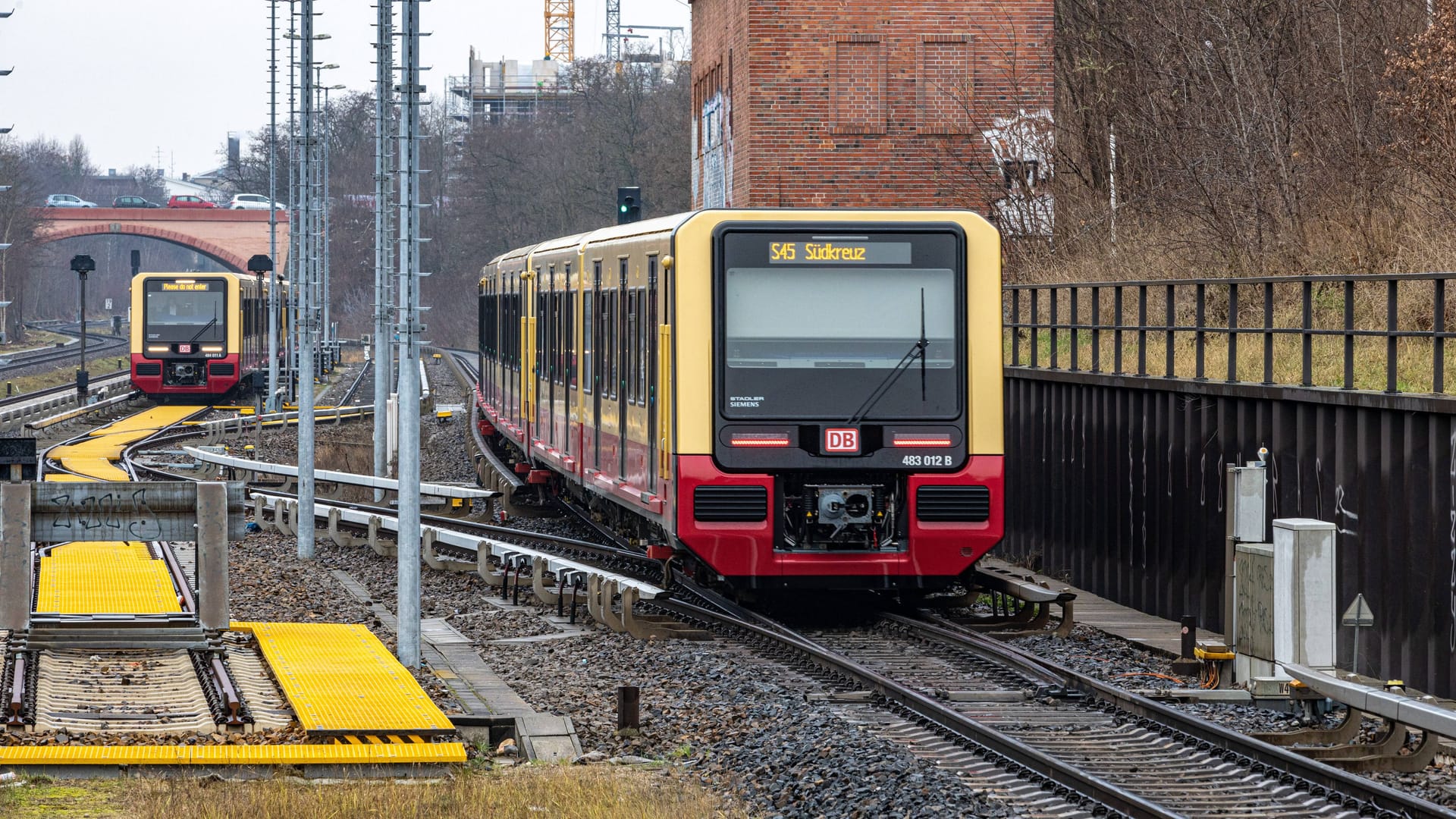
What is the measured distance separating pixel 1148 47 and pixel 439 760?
67.2 ft

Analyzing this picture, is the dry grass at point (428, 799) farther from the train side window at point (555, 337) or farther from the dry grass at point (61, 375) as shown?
the dry grass at point (61, 375)

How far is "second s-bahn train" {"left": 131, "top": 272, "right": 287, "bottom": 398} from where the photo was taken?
4472 cm

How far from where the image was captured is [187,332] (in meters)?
45.0

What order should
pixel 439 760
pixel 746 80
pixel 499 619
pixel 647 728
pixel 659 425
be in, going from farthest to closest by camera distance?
1. pixel 746 80
2. pixel 499 619
3. pixel 659 425
4. pixel 647 728
5. pixel 439 760

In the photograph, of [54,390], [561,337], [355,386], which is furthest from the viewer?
[355,386]

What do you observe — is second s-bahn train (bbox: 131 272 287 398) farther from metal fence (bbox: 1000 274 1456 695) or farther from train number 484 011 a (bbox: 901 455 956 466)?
train number 484 011 a (bbox: 901 455 956 466)

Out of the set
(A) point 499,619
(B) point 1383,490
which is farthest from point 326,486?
(B) point 1383,490

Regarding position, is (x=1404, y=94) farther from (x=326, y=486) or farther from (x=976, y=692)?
(x=326, y=486)

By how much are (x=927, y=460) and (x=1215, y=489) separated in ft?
7.15


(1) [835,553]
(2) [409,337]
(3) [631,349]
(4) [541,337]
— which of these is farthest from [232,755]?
(4) [541,337]

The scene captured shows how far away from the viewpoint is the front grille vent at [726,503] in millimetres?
13984

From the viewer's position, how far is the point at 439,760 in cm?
927

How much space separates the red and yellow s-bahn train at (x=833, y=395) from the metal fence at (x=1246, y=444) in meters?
1.69

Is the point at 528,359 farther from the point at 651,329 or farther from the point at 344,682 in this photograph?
the point at 344,682
